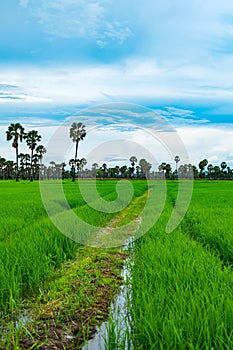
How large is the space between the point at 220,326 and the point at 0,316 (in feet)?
6.17

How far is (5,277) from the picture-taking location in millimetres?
3574

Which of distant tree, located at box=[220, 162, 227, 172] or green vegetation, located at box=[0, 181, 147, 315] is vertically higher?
distant tree, located at box=[220, 162, 227, 172]

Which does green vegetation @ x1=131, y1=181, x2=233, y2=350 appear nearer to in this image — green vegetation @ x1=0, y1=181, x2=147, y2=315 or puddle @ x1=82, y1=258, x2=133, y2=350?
puddle @ x1=82, y1=258, x2=133, y2=350

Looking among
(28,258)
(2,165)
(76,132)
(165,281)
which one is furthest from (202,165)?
(165,281)

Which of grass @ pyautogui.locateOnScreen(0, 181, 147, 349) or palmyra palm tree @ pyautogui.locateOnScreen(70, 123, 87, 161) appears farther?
palmyra palm tree @ pyautogui.locateOnScreen(70, 123, 87, 161)

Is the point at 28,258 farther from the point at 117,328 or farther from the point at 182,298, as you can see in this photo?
the point at 182,298

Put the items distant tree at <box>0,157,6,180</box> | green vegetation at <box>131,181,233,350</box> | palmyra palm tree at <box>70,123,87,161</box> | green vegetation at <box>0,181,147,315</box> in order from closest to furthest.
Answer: green vegetation at <box>131,181,233,350</box>
green vegetation at <box>0,181,147,315</box>
palmyra palm tree at <box>70,123,87,161</box>
distant tree at <box>0,157,6,180</box>

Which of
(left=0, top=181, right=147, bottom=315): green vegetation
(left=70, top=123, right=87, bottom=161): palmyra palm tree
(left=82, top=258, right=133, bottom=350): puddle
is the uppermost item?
(left=70, top=123, right=87, bottom=161): palmyra palm tree

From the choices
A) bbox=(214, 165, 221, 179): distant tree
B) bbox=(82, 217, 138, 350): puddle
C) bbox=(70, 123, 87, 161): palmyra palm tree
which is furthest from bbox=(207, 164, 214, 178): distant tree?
bbox=(82, 217, 138, 350): puddle

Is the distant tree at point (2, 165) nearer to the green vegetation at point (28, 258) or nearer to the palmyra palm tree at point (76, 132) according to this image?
the palmyra palm tree at point (76, 132)

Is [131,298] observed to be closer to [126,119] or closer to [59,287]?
[59,287]

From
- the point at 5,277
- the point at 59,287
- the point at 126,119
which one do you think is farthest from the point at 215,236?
the point at 126,119

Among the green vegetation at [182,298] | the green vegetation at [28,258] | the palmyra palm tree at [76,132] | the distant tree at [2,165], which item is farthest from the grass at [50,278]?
the distant tree at [2,165]

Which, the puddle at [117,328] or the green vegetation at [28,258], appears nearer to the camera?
the puddle at [117,328]
